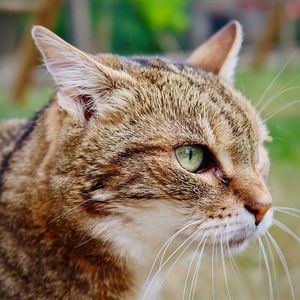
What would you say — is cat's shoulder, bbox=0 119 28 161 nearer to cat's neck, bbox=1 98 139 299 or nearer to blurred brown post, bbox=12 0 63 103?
cat's neck, bbox=1 98 139 299

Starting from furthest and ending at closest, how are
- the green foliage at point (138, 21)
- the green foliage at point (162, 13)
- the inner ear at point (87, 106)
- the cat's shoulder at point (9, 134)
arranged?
1. the green foliage at point (138, 21)
2. the green foliage at point (162, 13)
3. the cat's shoulder at point (9, 134)
4. the inner ear at point (87, 106)

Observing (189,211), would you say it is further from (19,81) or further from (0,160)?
(19,81)

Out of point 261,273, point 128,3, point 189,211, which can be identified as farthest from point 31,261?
point 128,3

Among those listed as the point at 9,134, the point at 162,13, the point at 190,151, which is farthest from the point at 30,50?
the point at 162,13

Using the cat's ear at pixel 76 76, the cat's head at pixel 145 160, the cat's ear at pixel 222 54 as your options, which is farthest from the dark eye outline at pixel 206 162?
the cat's ear at pixel 222 54

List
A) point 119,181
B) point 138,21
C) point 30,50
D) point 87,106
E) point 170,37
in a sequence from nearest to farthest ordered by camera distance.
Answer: point 119,181 → point 87,106 → point 30,50 → point 138,21 → point 170,37

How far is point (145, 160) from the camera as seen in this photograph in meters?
1.58

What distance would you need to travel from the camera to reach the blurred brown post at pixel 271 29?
27.5 feet

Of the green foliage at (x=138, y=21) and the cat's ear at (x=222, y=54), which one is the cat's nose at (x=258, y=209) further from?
the green foliage at (x=138, y=21)

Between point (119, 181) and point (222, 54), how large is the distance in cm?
71

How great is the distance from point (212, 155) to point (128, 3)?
10.9 meters

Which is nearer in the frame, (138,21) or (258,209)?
(258,209)

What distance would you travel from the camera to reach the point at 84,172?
62.0 inches

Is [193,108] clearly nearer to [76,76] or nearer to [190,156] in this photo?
[190,156]
